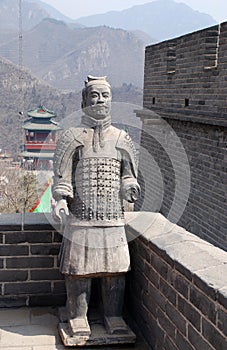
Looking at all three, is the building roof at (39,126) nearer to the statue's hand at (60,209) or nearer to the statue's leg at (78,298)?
the statue's leg at (78,298)

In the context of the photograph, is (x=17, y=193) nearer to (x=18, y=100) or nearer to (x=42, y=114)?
(x=42, y=114)

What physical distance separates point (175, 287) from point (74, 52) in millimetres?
160882

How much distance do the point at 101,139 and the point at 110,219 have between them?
59 centimetres

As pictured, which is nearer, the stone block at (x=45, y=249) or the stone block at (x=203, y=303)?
the stone block at (x=203, y=303)

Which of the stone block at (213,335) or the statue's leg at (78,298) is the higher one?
the stone block at (213,335)

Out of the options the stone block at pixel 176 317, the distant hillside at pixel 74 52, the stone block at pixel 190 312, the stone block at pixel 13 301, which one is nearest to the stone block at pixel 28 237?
the stone block at pixel 13 301

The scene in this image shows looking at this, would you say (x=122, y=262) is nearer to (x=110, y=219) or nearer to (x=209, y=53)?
(x=110, y=219)

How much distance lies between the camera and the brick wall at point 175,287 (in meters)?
3.15

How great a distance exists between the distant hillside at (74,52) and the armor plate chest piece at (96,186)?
12605 cm

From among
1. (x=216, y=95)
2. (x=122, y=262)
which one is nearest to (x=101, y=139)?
(x=122, y=262)

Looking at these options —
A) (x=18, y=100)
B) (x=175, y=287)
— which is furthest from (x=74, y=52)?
(x=175, y=287)

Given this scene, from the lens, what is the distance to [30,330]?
4.59 m

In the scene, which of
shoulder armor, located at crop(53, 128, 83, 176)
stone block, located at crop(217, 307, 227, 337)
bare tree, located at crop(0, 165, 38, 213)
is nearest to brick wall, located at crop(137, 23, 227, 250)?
shoulder armor, located at crop(53, 128, 83, 176)

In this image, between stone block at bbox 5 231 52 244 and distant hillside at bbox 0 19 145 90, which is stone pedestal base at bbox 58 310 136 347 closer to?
stone block at bbox 5 231 52 244
